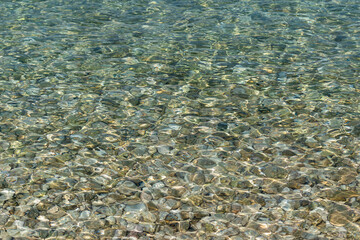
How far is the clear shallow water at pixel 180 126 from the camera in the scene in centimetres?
463

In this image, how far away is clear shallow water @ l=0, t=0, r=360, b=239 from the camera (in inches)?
182

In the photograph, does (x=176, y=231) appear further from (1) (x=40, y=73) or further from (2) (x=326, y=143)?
(1) (x=40, y=73)

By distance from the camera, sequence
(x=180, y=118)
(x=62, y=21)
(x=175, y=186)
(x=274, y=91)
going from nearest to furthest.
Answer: (x=175, y=186)
(x=180, y=118)
(x=274, y=91)
(x=62, y=21)

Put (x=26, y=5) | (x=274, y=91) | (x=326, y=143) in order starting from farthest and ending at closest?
1. (x=26, y=5)
2. (x=274, y=91)
3. (x=326, y=143)

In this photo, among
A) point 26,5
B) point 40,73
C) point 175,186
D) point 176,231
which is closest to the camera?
point 176,231

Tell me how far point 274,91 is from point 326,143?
1.61 metres

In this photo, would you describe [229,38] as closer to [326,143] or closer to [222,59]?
[222,59]

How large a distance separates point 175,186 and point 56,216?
1350 millimetres

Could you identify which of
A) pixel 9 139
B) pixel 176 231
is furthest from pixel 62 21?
pixel 176 231

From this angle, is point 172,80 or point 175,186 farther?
point 172,80

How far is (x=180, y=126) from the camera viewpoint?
6.26 m

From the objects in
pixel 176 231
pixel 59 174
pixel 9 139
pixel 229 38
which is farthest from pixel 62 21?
pixel 176 231

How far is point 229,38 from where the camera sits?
30.4ft

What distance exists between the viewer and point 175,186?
16.6 feet
